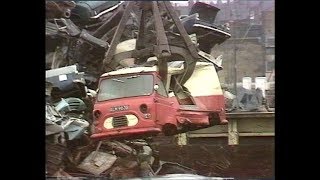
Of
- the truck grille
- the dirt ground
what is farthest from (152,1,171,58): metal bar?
the dirt ground

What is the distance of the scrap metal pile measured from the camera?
12.1 feet

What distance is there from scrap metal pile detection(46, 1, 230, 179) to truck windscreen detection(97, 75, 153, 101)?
0.07 meters

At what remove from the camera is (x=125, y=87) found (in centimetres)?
370

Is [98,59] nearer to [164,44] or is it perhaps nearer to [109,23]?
[109,23]

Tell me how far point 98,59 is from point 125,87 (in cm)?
28

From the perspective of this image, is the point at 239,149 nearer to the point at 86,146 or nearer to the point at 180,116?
the point at 180,116

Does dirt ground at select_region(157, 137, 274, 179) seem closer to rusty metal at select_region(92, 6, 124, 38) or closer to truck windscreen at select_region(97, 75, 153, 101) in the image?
truck windscreen at select_region(97, 75, 153, 101)

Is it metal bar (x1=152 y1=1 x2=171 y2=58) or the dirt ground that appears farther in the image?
metal bar (x1=152 y1=1 x2=171 y2=58)

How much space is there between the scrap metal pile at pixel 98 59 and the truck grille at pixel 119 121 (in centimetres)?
11

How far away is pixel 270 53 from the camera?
358cm

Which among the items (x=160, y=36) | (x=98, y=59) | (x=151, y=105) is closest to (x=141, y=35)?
(x=160, y=36)

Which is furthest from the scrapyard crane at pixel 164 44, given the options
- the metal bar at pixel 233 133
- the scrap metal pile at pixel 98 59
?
the metal bar at pixel 233 133

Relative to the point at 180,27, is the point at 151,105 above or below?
below
